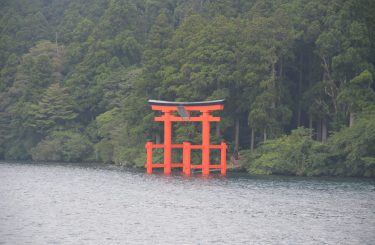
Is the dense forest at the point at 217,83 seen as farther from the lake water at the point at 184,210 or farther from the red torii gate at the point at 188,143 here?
the lake water at the point at 184,210

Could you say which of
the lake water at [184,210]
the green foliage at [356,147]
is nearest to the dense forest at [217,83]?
the green foliage at [356,147]

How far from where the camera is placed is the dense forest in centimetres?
6412

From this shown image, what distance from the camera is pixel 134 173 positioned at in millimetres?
65500

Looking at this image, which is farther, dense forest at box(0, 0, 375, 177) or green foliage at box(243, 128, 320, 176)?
dense forest at box(0, 0, 375, 177)

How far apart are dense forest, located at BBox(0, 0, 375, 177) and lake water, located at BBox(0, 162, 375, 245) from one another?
5.61 meters

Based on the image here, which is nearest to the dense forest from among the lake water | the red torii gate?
the red torii gate

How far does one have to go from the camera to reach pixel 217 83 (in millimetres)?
69500

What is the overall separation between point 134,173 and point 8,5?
4474 centimetres

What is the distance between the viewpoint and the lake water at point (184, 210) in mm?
37906

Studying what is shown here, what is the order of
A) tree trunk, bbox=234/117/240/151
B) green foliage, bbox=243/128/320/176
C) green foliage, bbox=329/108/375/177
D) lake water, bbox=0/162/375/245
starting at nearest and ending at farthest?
lake water, bbox=0/162/375/245
green foliage, bbox=329/108/375/177
green foliage, bbox=243/128/320/176
tree trunk, bbox=234/117/240/151

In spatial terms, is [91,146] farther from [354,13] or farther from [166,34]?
[354,13]

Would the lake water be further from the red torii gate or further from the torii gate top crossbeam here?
the torii gate top crossbeam

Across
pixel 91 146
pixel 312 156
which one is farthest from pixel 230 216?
pixel 91 146

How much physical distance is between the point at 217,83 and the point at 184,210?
25.5 meters
